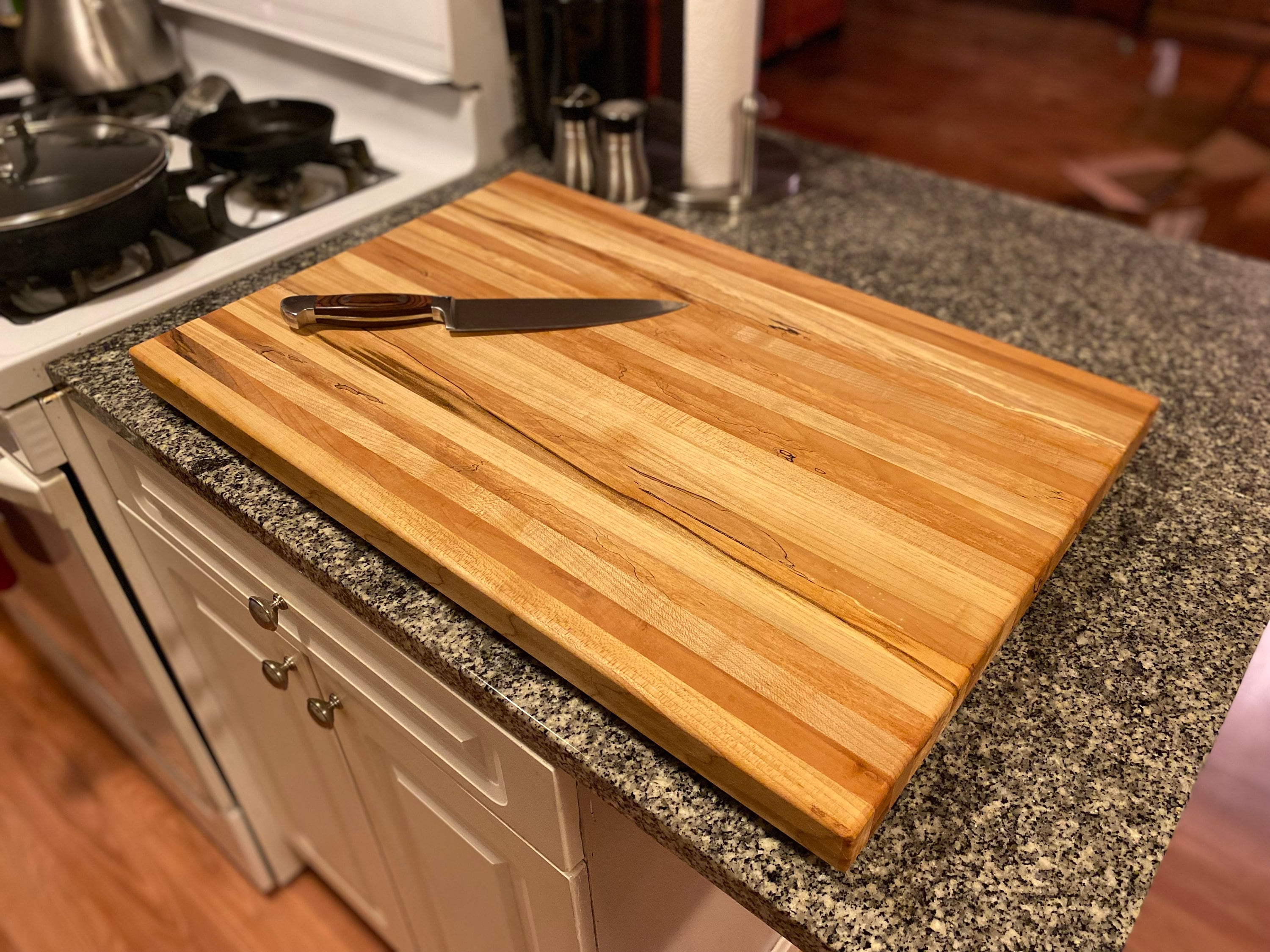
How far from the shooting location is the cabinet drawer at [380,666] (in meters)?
0.64

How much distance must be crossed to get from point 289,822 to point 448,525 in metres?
0.90

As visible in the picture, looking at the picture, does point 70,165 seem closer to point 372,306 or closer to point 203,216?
point 203,216

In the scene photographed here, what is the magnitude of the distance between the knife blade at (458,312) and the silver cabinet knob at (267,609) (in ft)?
0.78

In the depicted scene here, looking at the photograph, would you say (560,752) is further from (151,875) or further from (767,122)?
(767,122)

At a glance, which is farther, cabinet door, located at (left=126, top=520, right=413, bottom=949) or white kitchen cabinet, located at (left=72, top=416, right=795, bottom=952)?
cabinet door, located at (left=126, top=520, right=413, bottom=949)

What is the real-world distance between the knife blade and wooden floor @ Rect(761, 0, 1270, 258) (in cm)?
273

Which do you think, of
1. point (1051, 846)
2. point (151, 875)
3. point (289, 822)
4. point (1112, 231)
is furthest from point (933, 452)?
point (151, 875)

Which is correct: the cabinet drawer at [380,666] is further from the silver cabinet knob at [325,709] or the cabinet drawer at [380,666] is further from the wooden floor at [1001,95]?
the wooden floor at [1001,95]

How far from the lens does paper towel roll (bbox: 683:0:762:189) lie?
100 centimetres

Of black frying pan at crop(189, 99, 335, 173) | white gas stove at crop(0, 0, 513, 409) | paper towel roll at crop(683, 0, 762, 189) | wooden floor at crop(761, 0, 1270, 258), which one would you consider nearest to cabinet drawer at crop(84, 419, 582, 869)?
white gas stove at crop(0, 0, 513, 409)

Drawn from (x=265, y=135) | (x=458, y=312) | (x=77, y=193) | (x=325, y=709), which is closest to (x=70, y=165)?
(x=77, y=193)

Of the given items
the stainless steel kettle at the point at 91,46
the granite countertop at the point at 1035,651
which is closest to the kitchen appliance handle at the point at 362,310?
the granite countertop at the point at 1035,651

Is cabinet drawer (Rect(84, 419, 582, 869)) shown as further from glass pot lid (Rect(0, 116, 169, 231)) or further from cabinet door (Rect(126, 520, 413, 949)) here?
glass pot lid (Rect(0, 116, 169, 231))

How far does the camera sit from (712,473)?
0.65 metres
